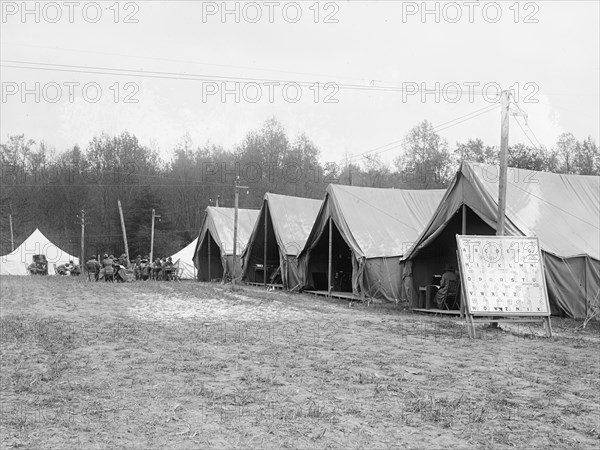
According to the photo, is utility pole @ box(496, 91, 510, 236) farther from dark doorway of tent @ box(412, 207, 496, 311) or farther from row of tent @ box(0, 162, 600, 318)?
dark doorway of tent @ box(412, 207, 496, 311)

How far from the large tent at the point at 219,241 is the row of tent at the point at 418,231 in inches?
68.1

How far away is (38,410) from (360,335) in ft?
18.4

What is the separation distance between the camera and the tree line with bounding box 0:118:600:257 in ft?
154

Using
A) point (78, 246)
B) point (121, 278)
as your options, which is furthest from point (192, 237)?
point (121, 278)

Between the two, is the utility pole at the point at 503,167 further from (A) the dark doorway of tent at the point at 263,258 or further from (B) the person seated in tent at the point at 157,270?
(B) the person seated in tent at the point at 157,270

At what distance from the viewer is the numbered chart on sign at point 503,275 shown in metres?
10.1

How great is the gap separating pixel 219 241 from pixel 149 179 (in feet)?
80.4

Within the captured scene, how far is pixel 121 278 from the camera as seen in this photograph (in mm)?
27406

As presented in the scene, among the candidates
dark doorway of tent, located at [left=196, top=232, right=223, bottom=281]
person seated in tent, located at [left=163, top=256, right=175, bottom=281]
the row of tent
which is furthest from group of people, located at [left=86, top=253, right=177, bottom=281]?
the row of tent

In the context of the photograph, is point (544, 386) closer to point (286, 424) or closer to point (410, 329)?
point (286, 424)

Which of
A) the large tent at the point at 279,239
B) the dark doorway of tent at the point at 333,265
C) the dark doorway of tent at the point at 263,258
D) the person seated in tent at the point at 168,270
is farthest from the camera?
the person seated in tent at the point at 168,270

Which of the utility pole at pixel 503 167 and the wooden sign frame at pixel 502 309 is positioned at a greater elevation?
the utility pole at pixel 503 167

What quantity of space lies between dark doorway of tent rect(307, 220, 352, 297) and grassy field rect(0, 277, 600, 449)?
30.8 ft

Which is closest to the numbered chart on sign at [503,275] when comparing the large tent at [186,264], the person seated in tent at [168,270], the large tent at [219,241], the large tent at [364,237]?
the large tent at [364,237]
